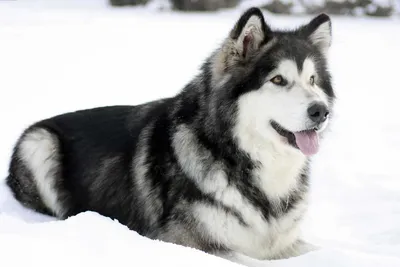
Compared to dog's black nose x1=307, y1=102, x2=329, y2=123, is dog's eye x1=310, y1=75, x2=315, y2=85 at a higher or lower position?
higher

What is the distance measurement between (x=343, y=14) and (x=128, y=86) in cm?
972

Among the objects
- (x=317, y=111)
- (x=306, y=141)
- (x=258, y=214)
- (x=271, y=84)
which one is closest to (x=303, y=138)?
(x=306, y=141)

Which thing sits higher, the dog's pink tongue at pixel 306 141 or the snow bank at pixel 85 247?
the snow bank at pixel 85 247

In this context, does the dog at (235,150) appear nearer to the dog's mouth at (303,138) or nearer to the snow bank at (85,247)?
the dog's mouth at (303,138)

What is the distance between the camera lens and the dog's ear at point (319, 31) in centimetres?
377

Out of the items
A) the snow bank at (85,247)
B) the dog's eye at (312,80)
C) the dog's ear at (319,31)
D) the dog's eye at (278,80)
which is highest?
the dog's ear at (319,31)

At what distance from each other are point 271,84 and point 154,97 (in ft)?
16.4

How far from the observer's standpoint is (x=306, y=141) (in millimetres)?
3441

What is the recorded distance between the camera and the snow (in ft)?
7.97

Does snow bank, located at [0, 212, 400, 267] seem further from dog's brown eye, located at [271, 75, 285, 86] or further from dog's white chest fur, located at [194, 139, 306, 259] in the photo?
A: dog's brown eye, located at [271, 75, 285, 86]

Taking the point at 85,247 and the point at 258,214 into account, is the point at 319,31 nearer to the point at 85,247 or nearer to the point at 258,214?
the point at 258,214

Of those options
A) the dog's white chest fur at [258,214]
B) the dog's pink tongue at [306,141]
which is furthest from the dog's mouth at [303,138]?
the dog's white chest fur at [258,214]

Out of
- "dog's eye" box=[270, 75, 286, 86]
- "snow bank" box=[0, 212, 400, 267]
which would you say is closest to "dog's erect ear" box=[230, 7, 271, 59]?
"dog's eye" box=[270, 75, 286, 86]

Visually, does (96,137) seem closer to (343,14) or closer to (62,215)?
(62,215)
